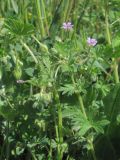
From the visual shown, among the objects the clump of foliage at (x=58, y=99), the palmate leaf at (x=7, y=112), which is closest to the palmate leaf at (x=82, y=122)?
the clump of foliage at (x=58, y=99)

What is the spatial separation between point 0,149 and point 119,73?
0.50m

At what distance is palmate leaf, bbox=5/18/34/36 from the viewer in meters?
1.35

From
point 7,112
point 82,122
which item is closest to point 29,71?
point 7,112

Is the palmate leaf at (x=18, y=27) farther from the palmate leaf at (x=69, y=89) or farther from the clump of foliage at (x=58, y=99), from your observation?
the palmate leaf at (x=69, y=89)

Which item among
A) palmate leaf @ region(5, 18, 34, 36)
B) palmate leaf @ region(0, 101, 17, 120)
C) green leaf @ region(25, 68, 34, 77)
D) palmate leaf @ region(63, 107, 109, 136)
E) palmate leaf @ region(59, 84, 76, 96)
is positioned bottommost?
palmate leaf @ region(63, 107, 109, 136)

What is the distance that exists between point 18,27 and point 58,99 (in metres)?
0.24

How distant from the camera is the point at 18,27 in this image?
1.36 metres

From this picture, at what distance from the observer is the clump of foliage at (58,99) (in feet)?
4.49

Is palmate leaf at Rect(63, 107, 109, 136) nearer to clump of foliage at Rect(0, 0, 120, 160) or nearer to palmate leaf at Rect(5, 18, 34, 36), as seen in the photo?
clump of foliage at Rect(0, 0, 120, 160)

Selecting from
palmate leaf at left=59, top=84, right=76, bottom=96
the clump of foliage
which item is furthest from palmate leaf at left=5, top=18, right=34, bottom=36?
palmate leaf at left=59, top=84, right=76, bottom=96

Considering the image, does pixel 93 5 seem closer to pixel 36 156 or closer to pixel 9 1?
pixel 9 1

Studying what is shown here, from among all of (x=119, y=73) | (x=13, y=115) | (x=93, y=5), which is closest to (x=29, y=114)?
(x=13, y=115)

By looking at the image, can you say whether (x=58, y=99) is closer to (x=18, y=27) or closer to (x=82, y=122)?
(x=82, y=122)

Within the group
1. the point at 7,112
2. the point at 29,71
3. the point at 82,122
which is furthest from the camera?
the point at 29,71
